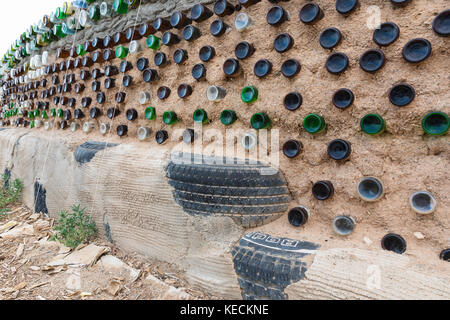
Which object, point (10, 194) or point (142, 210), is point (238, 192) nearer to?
point (142, 210)

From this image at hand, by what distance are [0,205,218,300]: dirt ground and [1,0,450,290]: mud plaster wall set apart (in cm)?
73

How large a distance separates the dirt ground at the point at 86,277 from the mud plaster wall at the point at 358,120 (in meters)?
0.73

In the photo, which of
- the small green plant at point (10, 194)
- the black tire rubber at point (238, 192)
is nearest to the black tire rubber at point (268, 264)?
the black tire rubber at point (238, 192)

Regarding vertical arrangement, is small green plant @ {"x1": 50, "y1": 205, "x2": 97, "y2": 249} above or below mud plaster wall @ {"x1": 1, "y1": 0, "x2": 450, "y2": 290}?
below

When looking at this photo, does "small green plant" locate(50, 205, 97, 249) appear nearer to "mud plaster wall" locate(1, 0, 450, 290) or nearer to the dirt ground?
the dirt ground

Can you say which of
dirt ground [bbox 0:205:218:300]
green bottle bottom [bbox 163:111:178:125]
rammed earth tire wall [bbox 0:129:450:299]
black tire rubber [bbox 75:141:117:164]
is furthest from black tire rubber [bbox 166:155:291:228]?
black tire rubber [bbox 75:141:117:164]

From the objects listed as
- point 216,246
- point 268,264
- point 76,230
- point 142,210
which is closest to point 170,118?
point 142,210

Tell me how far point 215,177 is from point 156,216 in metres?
0.58

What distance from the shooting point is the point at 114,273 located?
192cm

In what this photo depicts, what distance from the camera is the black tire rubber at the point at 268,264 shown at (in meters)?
1.31

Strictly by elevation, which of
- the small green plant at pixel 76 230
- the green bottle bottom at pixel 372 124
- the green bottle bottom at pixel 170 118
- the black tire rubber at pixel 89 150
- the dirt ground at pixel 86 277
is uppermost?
the green bottle bottom at pixel 170 118

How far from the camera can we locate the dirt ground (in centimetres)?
171

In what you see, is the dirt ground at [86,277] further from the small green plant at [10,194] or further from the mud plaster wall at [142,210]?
the small green plant at [10,194]

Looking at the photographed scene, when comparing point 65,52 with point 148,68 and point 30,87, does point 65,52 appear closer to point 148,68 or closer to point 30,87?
point 30,87
